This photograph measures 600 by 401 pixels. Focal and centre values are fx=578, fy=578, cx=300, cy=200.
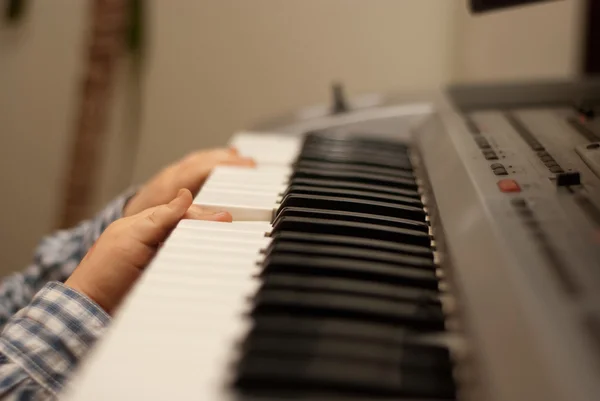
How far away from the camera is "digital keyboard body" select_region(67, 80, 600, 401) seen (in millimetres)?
300

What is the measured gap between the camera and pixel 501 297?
0.33m

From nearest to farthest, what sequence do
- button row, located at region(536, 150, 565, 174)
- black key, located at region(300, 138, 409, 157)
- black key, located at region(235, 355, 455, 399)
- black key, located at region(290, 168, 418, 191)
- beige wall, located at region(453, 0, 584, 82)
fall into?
black key, located at region(235, 355, 455, 399) → button row, located at region(536, 150, 565, 174) → black key, located at region(290, 168, 418, 191) → black key, located at region(300, 138, 409, 157) → beige wall, located at region(453, 0, 584, 82)

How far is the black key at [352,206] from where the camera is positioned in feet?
1.79

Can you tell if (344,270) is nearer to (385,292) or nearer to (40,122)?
(385,292)

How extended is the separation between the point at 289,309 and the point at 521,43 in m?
1.22

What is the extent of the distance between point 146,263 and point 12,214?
1.19 meters

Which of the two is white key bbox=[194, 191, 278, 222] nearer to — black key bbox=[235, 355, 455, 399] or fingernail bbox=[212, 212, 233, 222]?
fingernail bbox=[212, 212, 233, 222]

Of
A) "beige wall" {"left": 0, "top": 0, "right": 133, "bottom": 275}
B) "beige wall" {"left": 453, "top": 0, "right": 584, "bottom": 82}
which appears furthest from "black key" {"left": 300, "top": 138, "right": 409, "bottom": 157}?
"beige wall" {"left": 0, "top": 0, "right": 133, "bottom": 275}

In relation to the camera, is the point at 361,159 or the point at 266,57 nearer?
the point at 361,159

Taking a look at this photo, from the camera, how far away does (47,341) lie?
1.51ft

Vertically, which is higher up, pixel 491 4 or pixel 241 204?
pixel 491 4

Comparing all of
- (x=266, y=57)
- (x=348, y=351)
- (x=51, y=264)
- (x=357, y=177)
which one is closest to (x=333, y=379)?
(x=348, y=351)

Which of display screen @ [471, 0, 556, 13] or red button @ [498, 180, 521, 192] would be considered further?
display screen @ [471, 0, 556, 13]

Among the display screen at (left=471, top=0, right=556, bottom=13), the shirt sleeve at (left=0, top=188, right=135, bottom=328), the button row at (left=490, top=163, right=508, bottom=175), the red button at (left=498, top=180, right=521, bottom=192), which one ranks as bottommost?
the shirt sleeve at (left=0, top=188, right=135, bottom=328)
